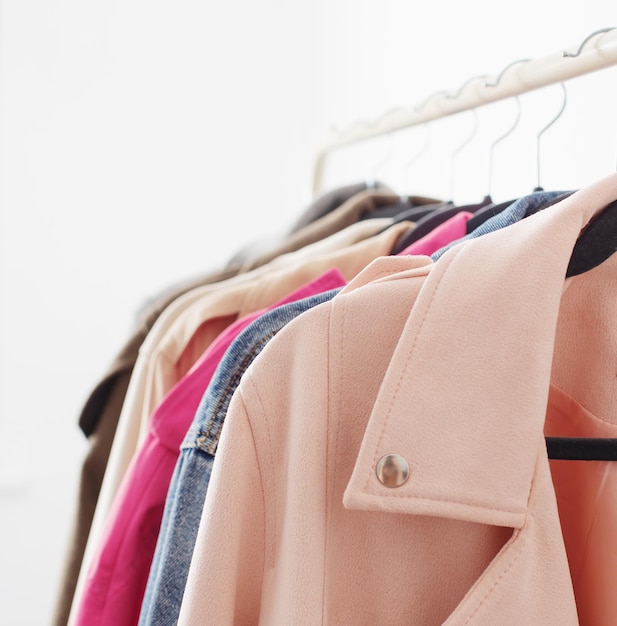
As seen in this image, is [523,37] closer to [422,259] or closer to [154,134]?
[422,259]

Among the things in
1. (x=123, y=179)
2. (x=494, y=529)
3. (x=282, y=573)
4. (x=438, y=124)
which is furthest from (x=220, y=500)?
(x=123, y=179)

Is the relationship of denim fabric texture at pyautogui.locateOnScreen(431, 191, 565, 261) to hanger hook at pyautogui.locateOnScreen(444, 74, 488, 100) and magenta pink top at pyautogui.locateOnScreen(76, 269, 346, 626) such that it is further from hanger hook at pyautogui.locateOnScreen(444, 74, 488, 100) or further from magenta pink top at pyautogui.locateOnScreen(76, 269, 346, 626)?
hanger hook at pyautogui.locateOnScreen(444, 74, 488, 100)

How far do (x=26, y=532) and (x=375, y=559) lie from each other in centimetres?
162

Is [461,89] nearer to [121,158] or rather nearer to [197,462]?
[197,462]

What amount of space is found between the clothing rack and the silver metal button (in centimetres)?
39

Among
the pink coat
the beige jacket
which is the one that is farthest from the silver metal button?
the beige jacket

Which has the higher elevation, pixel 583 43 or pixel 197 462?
pixel 583 43

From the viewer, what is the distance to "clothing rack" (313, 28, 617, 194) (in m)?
0.58

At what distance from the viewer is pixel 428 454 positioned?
15.2 inches

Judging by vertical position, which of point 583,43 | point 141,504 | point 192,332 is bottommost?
point 141,504

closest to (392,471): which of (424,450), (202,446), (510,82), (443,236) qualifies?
(424,450)

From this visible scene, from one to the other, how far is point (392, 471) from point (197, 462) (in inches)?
7.5

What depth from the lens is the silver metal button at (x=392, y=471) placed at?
385mm

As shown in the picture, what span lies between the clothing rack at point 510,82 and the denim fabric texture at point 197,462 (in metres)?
0.30
